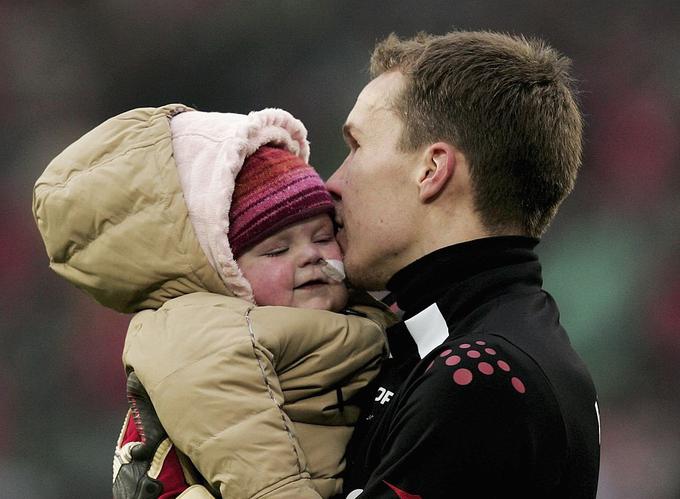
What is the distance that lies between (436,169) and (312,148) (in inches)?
87.5

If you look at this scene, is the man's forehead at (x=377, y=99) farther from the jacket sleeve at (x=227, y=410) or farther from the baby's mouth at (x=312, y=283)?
the jacket sleeve at (x=227, y=410)

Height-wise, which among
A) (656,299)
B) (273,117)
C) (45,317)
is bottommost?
(45,317)

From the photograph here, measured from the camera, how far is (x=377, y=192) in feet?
5.67

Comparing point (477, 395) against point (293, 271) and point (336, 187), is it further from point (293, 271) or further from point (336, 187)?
point (336, 187)

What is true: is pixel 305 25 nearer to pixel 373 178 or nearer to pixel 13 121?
pixel 13 121

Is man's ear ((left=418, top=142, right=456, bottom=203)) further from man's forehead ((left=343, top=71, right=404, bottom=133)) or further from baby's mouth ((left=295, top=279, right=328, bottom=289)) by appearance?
baby's mouth ((left=295, top=279, right=328, bottom=289))

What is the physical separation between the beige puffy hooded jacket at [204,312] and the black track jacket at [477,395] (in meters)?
0.09

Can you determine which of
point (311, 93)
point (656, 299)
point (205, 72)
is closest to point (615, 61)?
point (656, 299)

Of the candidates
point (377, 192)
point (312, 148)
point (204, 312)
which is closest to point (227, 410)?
point (204, 312)

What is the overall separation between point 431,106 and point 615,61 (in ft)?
8.24

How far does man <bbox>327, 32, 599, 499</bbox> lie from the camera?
1.36 m

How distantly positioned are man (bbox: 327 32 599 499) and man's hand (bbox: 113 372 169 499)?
0.93ft

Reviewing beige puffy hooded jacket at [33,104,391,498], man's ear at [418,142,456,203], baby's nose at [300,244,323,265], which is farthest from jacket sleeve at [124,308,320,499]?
man's ear at [418,142,456,203]

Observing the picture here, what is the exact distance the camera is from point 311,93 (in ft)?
13.0
